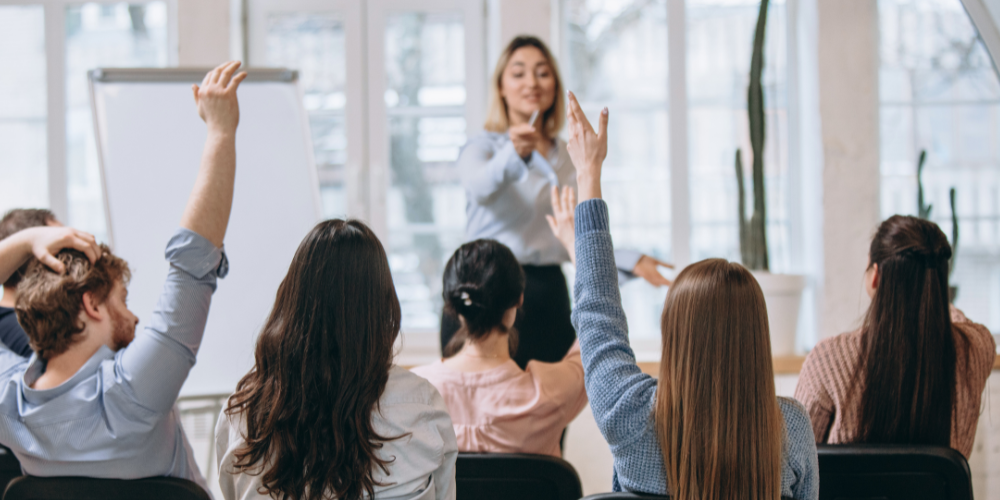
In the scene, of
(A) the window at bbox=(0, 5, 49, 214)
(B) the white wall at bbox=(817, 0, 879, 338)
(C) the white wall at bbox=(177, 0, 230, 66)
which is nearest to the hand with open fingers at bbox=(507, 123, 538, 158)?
(B) the white wall at bbox=(817, 0, 879, 338)

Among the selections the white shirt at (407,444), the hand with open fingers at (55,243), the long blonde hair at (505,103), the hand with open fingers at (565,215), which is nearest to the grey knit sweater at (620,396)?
the white shirt at (407,444)

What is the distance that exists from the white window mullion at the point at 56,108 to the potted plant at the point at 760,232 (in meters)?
2.92

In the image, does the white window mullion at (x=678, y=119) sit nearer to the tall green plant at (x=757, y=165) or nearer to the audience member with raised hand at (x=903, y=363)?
the tall green plant at (x=757, y=165)

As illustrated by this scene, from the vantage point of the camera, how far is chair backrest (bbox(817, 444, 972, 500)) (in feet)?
3.66

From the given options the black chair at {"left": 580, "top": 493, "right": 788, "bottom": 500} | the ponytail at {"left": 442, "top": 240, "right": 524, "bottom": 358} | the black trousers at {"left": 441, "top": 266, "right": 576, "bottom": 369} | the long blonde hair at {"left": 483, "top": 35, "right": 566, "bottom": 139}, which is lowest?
the black chair at {"left": 580, "top": 493, "right": 788, "bottom": 500}

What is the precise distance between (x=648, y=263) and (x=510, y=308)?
41cm

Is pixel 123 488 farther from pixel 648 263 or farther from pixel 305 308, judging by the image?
pixel 648 263

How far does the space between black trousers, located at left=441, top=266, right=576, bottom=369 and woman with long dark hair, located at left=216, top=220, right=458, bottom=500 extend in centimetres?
98

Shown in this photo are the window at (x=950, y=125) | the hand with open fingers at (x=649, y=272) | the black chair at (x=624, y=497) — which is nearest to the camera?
the black chair at (x=624, y=497)

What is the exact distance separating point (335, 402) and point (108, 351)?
591mm

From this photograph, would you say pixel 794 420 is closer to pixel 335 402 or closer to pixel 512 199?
pixel 335 402

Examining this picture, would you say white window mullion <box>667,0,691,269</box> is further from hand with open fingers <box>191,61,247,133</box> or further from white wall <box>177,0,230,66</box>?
hand with open fingers <box>191,61,247,133</box>

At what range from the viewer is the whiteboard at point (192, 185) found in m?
2.35

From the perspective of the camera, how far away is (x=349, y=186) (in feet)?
10.4
